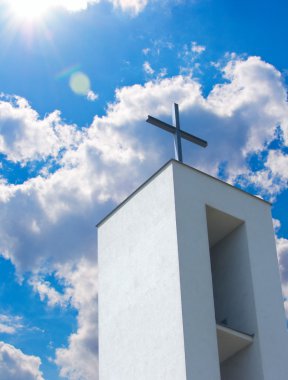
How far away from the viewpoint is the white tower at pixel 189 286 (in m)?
15.4

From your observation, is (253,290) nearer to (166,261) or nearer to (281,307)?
(281,307)

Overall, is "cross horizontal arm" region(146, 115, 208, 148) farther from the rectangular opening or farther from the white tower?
the rectangular opening

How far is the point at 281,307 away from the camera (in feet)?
55.8

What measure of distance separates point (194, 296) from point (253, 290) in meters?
1.89

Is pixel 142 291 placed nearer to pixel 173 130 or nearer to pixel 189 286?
pixel 189 286

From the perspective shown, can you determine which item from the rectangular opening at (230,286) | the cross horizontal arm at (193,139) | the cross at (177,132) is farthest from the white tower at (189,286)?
the cross horizontal arm at (193,139)

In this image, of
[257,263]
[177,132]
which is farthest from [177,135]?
[257,263]

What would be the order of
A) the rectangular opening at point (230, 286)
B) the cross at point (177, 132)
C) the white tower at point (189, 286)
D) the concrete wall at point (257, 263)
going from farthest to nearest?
the cross at point (177, 132) → the rectangular opening at point (230, 286) → the concrete wall at point (257, 263) → the white tower at point (189, 286)

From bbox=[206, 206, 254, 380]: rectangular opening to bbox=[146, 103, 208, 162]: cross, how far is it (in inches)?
82.5

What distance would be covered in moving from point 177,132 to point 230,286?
4.48 metres

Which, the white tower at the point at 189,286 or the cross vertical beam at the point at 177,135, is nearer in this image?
the white tower at the point at 189,286

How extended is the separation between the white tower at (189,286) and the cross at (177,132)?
1644 mm

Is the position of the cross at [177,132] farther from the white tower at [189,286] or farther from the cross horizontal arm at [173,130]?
the white tower at [189,286]

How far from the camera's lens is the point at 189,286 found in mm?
15695
